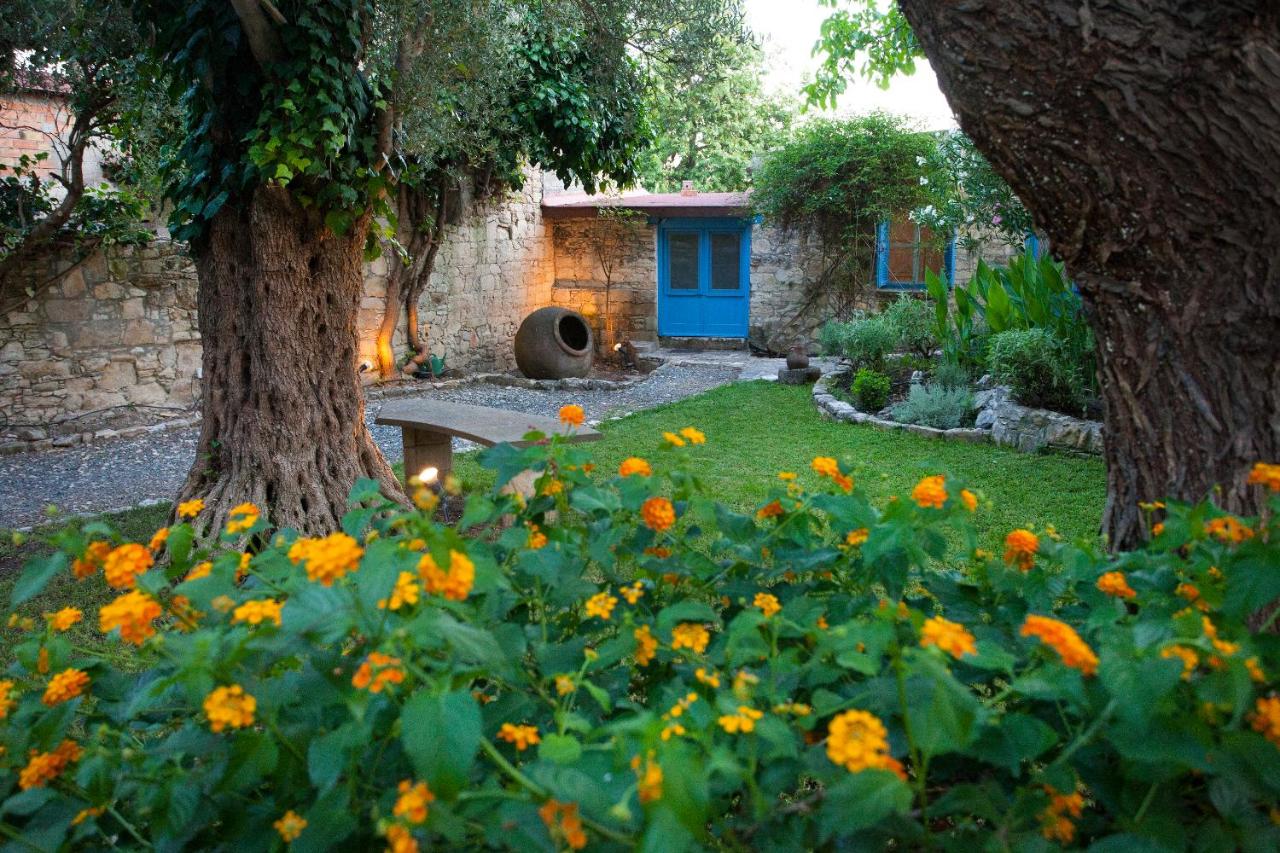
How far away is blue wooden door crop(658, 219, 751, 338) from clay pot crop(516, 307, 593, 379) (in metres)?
3.03

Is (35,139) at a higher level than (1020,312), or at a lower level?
higher

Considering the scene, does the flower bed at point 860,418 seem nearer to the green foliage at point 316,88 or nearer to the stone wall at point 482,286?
the green foliage at point 316,88

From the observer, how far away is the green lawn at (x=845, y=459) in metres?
5.41

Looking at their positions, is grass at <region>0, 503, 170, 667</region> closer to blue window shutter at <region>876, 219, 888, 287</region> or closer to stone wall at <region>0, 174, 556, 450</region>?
stone wall at <region>0, 174, 556, 450</region>

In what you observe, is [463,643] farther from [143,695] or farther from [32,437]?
[32,437]

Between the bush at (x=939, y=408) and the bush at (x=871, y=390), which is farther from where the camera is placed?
the bush at (x=871, y=390)

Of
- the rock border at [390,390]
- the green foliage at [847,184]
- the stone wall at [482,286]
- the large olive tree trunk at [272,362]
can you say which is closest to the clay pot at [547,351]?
the rock border at [390,390]

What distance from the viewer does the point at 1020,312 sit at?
833cm

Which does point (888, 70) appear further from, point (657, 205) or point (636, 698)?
point (636, 698)

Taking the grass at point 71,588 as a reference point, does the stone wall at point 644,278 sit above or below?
above

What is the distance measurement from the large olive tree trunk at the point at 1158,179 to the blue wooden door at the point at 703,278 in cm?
1320

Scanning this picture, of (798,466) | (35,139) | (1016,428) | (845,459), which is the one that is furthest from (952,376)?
(35,139)

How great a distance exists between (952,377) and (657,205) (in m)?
7.02

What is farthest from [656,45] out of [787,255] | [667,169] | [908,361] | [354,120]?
[667,169]
